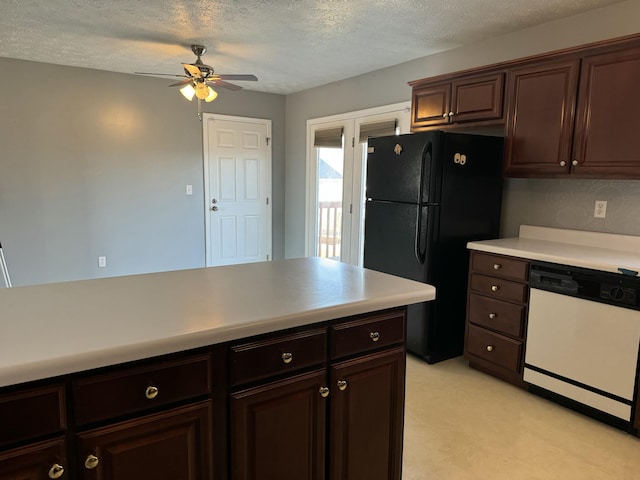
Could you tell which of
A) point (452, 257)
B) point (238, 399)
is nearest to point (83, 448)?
point (238, 399)

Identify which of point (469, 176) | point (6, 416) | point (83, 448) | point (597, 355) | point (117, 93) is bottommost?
point (597, 355)

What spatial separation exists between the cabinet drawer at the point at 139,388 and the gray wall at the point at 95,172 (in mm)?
4163

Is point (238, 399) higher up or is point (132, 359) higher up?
point (132, 359)

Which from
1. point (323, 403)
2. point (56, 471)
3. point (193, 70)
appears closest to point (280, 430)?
point (323, 403)

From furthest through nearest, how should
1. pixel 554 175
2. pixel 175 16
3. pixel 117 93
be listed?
pixel 117 93 → pixel 175 16 → pixel 554 175

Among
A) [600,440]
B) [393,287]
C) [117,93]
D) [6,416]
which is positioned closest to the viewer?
[6,416]

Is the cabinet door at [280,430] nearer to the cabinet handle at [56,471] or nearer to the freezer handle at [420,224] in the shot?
the cabinet handle at [56,471]

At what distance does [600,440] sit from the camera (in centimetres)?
229

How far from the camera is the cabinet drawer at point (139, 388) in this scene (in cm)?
104

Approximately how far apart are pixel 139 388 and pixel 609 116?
9.03 feet

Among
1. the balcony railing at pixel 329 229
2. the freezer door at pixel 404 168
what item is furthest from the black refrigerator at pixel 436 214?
the balcony railing at pixel 329 229

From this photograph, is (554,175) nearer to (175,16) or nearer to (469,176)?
(469,176)

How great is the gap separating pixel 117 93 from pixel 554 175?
4.35 meters

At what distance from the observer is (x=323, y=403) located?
1447 millimetres
